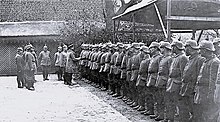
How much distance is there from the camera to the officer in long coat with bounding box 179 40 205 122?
765 centimetres

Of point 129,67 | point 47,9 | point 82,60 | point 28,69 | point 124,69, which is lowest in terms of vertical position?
point 28,69

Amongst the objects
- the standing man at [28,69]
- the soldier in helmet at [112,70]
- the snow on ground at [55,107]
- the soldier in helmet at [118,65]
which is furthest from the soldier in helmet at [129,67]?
the standing man at [28,69]

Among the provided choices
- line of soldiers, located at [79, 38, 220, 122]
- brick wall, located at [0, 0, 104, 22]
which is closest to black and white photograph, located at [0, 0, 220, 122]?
line of soldiers, located at [79, 38, 220, 122]

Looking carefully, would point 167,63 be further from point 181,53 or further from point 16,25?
point 16,25

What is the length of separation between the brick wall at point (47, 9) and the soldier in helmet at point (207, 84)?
2515 cm

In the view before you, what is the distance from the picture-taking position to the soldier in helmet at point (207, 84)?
6.87 m

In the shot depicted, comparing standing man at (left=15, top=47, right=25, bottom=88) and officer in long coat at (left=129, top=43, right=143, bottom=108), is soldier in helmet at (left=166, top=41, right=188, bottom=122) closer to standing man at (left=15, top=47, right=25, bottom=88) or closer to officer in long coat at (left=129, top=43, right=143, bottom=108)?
officer in long coat at (left=129, top=43, right=143, bottom=108)

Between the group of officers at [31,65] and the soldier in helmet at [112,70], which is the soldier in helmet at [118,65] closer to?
the soldier in helmet at [112,70]

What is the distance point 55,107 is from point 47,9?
22.6 m

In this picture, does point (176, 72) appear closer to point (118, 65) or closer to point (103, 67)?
point (118, 65)

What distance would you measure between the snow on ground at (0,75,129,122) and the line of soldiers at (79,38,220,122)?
34.2 inches

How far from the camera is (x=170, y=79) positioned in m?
8.48

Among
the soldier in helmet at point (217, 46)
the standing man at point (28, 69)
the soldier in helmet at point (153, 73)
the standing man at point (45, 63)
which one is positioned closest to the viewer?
the soldier in helmet at point (217, 46)

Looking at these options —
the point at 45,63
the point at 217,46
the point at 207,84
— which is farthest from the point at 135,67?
the point at 45,63
